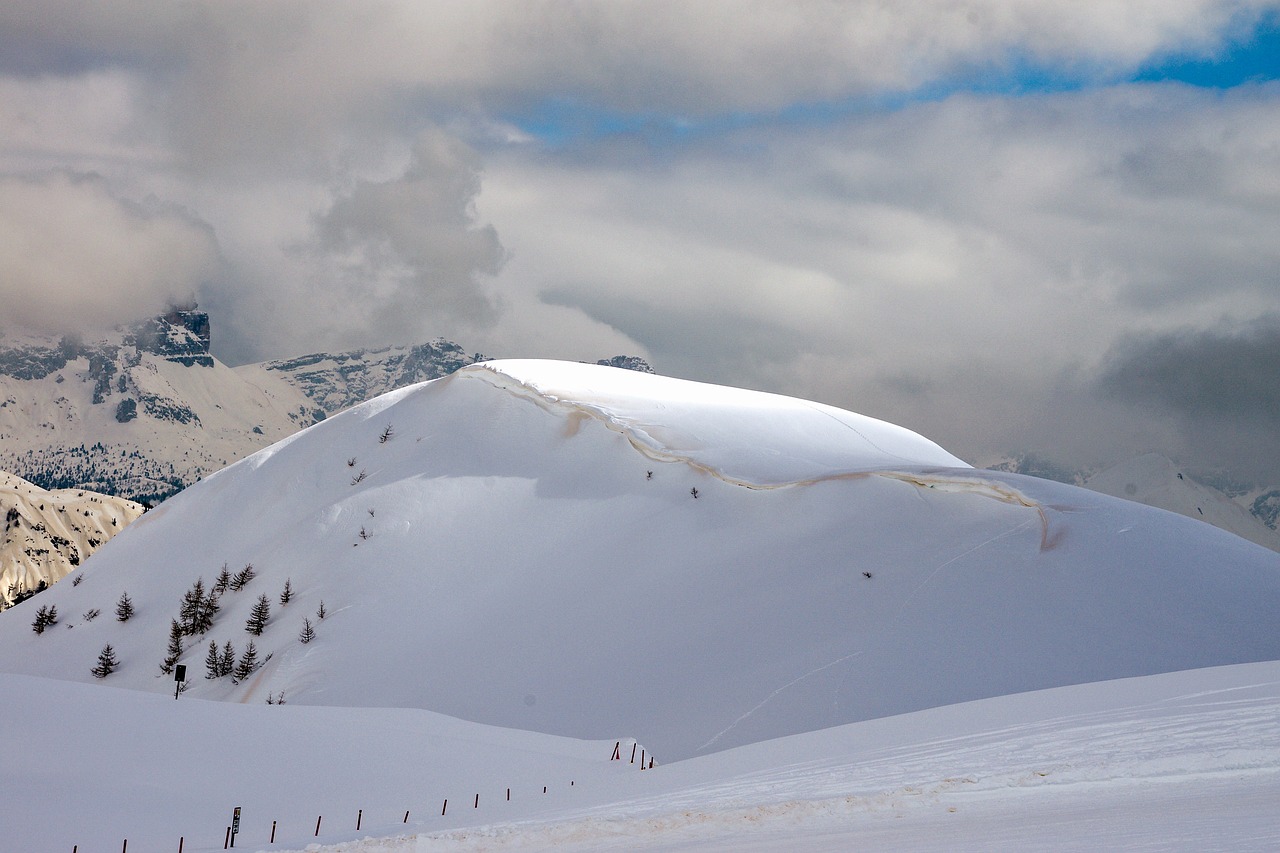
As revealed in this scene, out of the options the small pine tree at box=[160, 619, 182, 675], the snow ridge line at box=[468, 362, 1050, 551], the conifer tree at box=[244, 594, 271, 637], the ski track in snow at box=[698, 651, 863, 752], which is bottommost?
the ski track in snow at box=[698, 651, 863, 752]

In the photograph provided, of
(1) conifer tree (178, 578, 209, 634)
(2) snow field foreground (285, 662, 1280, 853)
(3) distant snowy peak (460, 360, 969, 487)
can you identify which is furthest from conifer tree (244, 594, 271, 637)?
(2) snow field foreground (285, 662, 1280, 853)

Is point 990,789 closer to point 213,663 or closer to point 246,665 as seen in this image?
point 246,665

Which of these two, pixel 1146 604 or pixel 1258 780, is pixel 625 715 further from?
pixel 1258 780

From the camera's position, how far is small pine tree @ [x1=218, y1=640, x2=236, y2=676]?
27.8 metres

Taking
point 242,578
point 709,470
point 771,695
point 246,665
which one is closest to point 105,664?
point 242,578

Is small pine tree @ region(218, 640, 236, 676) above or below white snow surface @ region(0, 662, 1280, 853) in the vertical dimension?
above

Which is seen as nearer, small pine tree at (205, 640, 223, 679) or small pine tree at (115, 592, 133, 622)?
small pine tree at (205, 640, 223, 679)

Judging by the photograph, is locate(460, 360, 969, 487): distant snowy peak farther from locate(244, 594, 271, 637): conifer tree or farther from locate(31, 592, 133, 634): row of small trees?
locate(31, 592, 133, 634): row of small trees

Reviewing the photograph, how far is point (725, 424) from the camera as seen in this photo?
36969 millimetres

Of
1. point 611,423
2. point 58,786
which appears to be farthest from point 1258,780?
point 611,423

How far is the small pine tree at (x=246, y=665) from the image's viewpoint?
2735 centimetres

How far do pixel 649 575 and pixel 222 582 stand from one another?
559 inches

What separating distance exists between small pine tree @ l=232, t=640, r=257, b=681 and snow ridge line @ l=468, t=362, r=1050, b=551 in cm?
1325

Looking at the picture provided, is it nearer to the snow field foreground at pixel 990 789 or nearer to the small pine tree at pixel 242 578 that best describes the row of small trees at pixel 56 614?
the small pine tree at pixel 242 578
